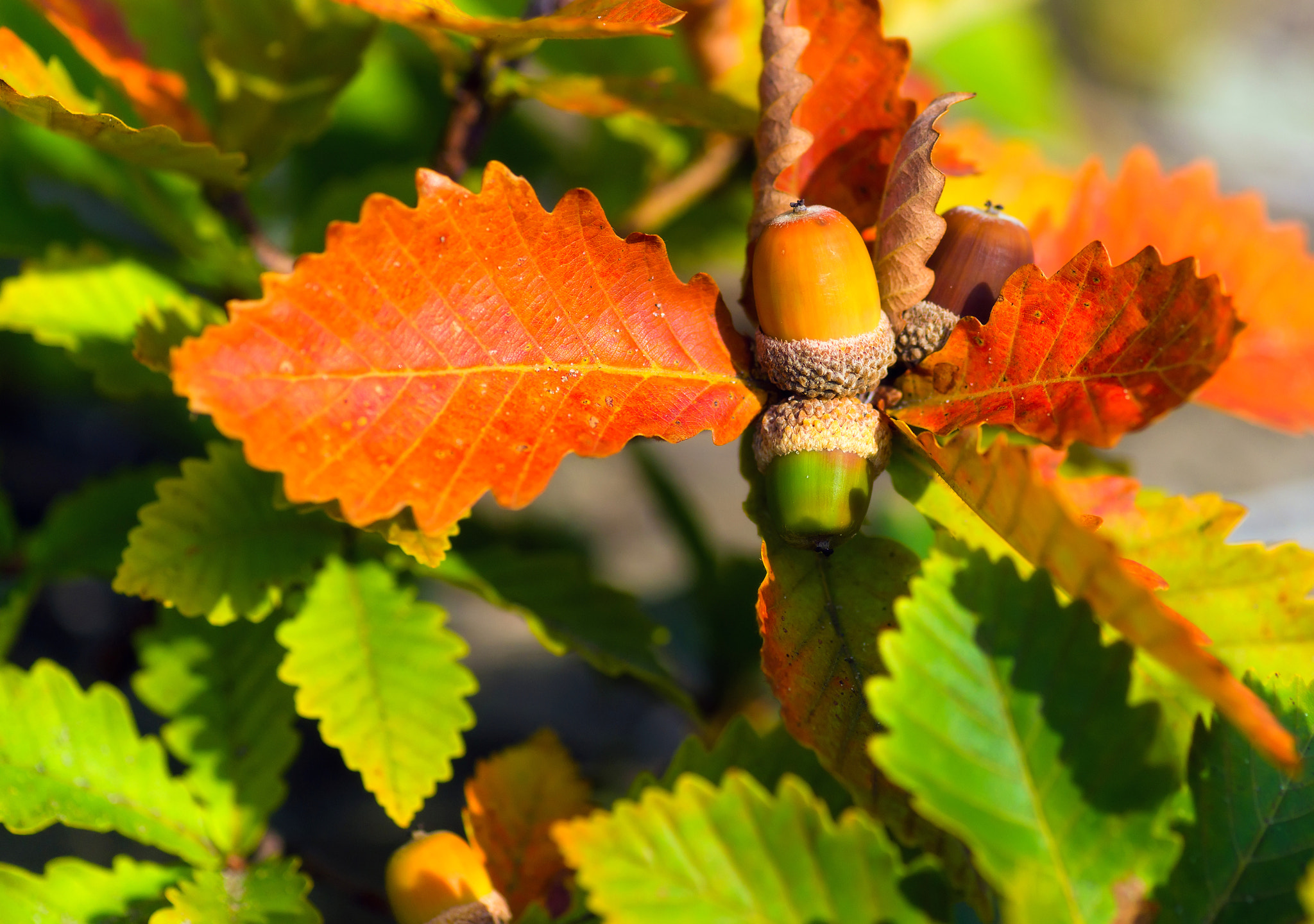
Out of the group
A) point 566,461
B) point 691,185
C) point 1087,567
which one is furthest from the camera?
point 566,461

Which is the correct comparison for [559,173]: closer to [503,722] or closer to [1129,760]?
[503,722]

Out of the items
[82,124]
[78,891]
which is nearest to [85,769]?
[78,891]

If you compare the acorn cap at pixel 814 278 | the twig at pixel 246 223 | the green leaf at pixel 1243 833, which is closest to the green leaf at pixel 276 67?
the twig at pixel 246 223

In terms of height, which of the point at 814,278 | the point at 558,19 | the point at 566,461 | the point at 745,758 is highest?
the point at 558,19

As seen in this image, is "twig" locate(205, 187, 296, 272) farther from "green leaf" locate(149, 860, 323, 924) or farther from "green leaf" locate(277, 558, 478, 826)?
"green leaf" locate(149, 860, 323, 924)

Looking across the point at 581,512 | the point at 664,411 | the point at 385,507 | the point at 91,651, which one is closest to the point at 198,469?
the point at 385,507

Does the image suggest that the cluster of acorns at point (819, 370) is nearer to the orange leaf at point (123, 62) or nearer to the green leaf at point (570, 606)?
the green leaf at point (570, 606)

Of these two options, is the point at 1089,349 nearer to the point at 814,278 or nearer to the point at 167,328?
the point at 814,278
